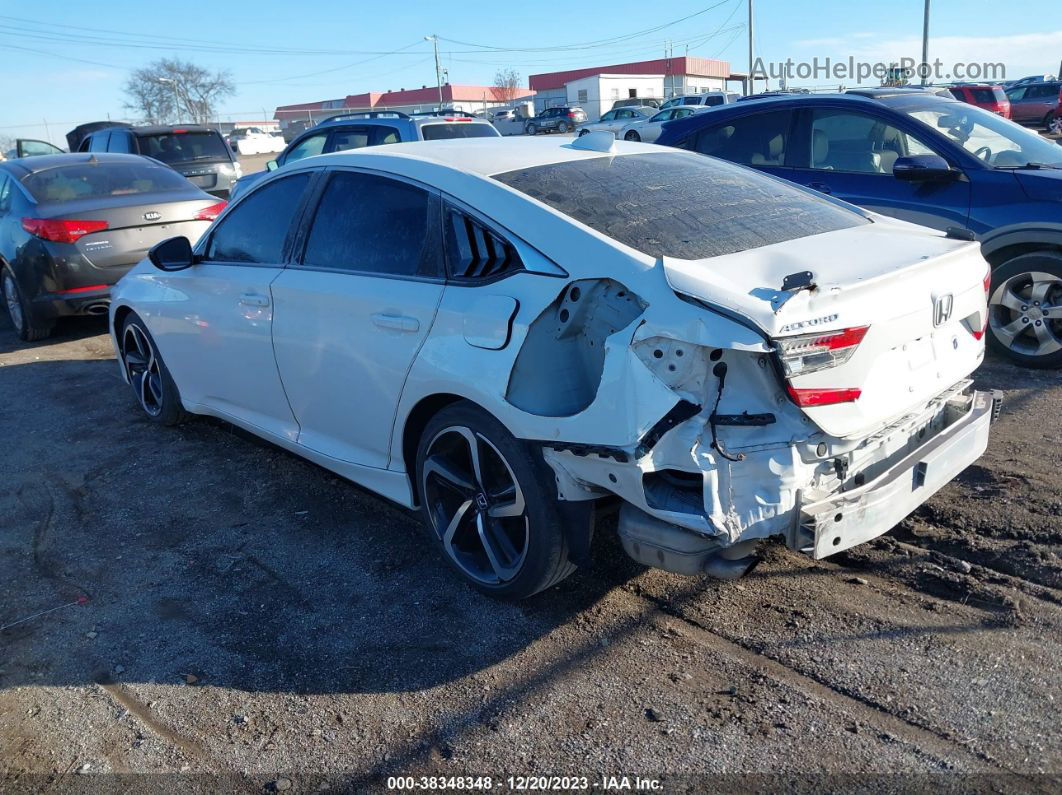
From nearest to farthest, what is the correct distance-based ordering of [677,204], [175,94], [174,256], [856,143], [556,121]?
[677,204], [174,256], [856,143], [556,121], [175,94]

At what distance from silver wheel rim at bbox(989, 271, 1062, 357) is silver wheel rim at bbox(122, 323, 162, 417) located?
556 cm

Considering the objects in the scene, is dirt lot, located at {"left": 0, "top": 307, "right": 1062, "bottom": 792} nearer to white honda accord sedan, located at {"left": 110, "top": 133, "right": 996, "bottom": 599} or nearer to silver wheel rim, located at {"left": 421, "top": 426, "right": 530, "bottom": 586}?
silver wheel rim, located at {"left": 421, "top": 426, "right": 530, "bottom": 586}

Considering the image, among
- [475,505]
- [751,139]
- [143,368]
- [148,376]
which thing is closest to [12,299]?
[143,368]

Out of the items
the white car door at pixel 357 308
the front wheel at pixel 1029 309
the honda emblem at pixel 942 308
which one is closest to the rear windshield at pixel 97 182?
the white car door at pixel 357 308

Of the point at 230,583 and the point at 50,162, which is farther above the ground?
the point at 50,162

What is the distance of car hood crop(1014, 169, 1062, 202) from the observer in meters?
5.72

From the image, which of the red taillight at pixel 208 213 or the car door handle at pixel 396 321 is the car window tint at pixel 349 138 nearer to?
the red taillight at pixel 208 213

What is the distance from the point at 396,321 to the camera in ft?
12.0

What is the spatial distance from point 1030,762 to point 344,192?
3454mm

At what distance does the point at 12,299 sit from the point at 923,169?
27.1 ft

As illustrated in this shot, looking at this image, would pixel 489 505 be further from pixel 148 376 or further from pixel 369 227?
pixel 148 376

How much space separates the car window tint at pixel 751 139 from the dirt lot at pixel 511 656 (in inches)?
128

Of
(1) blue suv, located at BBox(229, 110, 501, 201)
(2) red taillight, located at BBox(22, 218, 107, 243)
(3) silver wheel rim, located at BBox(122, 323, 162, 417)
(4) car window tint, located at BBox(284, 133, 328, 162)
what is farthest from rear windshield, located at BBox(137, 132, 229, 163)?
(3) silver wheel rim, located at BBox(122, 323, 162, 417)

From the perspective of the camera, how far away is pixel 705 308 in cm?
279
